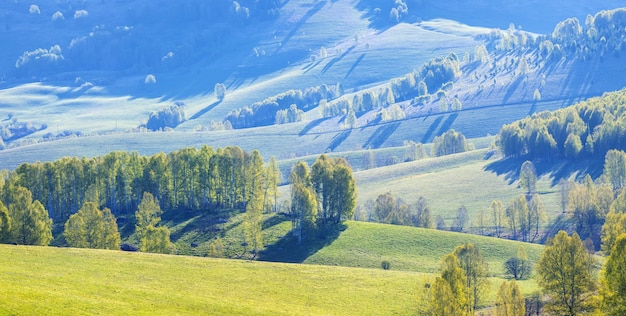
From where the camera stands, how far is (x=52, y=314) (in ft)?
209

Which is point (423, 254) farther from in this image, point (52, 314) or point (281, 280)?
point (52, 314)

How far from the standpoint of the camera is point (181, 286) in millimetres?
90688

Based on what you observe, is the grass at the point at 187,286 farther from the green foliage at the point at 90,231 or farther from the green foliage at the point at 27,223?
the green foliage at the point at 27,223

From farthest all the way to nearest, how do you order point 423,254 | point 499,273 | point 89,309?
point 423,254 < point 499,273 < point 89,309

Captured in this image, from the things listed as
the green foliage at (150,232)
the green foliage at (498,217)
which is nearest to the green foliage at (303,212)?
the green foliage at (150,232)

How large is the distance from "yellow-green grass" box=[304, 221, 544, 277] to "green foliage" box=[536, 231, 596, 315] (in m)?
39.8

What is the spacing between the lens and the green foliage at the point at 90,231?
422ft

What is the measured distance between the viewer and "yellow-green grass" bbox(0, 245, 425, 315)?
7238 centimetres

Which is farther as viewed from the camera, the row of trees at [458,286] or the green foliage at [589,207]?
the green foliage at [589,207]

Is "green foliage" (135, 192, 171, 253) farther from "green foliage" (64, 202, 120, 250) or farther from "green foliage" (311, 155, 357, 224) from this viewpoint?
"green foliage" (311, 155, 357, 224)

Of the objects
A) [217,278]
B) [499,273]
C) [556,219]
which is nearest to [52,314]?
[217,278]

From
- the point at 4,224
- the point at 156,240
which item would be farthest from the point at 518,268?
the point at 4,224

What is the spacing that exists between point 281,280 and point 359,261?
113 feet

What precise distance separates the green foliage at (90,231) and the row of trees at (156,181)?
30.6 m
